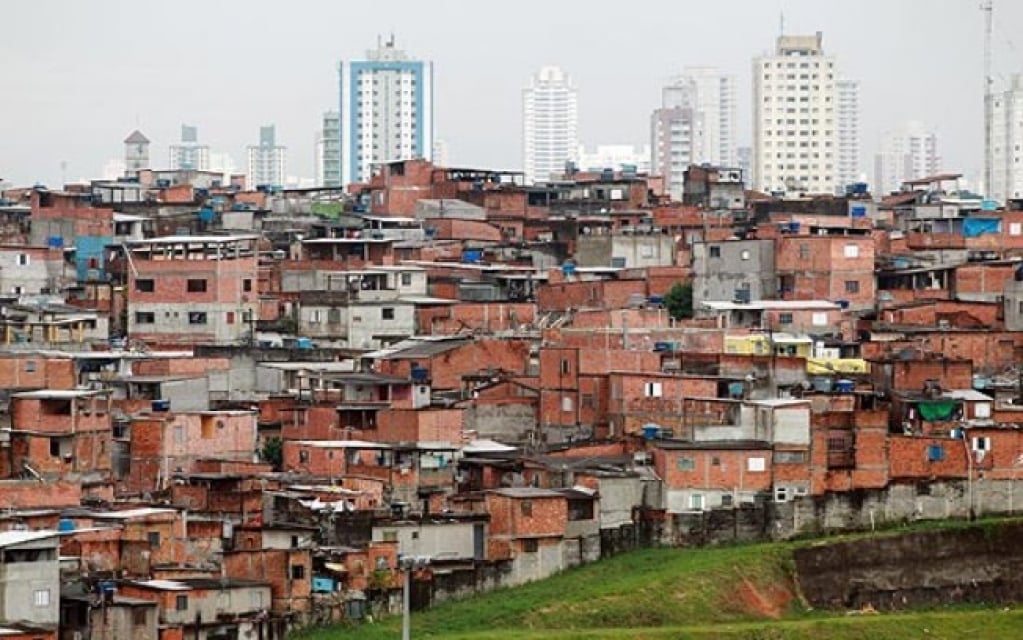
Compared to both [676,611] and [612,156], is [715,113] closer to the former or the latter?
[612,156]

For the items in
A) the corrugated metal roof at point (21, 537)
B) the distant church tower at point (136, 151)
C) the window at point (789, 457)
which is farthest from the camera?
the distant church tower at point (136, 151)

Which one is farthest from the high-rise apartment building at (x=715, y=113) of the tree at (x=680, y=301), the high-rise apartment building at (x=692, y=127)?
the tree at (x=680, y=301)

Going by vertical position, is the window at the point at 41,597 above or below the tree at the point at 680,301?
below

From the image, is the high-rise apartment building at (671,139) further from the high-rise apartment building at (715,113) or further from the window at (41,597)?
the window at (41,597)

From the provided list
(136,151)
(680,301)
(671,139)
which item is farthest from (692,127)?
(680,301)

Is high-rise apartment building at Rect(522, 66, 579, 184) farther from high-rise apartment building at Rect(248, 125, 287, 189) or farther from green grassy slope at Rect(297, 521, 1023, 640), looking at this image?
green grassy slope at Rect(297, 521, 1023, 640)

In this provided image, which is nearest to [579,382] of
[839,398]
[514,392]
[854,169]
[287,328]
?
[514,392]

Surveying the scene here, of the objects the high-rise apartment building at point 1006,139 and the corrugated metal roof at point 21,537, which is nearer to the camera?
the corrugated metal roof at point 21,537
